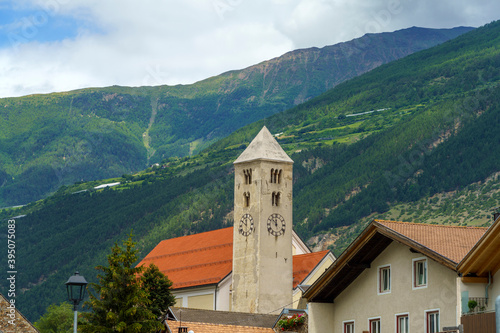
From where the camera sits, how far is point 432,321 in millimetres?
28594

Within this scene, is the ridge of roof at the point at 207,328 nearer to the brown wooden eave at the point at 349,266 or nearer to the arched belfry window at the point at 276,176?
the brown wooden eave at the point at 349,266

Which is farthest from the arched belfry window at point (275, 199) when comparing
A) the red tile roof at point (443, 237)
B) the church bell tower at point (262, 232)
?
the red tile roof at point (443, 237)

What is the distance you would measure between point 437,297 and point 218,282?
46.6 m

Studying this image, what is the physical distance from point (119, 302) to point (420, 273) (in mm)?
16166

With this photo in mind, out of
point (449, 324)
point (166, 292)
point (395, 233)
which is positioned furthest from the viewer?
point (166, 292)

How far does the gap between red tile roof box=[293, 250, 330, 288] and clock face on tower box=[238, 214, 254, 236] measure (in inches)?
195

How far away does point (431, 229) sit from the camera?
30172 millimetres

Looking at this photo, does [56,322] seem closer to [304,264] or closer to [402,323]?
[304,264]

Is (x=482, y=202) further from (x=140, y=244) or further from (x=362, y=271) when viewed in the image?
(x=362, y=271)

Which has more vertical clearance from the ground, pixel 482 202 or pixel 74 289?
pixel 482 202

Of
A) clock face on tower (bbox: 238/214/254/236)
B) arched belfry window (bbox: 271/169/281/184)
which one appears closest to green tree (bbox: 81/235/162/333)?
clock face on tower (bbox: 238/214/254/236)

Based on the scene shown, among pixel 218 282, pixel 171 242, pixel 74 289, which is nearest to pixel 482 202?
pixel 171 242

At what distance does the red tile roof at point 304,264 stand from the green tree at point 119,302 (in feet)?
106

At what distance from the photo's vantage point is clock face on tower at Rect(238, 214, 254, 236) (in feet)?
238
